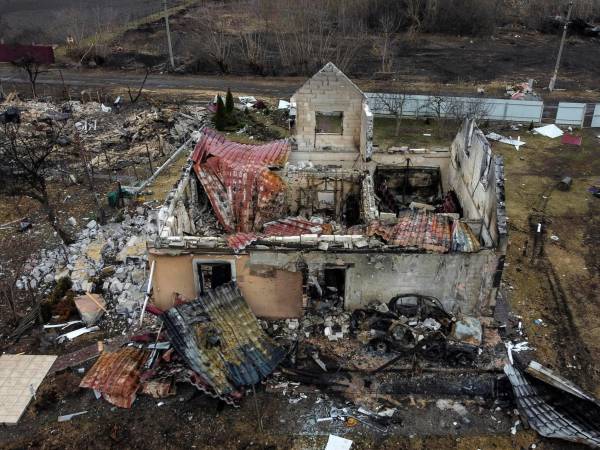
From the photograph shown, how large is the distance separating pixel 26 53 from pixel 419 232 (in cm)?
4139

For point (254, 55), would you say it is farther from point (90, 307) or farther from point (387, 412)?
point (387, 412)

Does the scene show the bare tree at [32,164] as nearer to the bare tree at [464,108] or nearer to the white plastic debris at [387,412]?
the white plastic debris at [387,412]

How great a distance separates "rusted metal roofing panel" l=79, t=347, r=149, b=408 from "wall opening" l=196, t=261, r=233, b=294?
2.49 meters

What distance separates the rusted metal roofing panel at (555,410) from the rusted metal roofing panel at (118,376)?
9854mm

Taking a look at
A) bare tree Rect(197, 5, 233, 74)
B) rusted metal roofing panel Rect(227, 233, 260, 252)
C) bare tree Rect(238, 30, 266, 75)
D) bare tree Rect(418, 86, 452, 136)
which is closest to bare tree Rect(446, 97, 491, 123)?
bare tree Rect(418, 86, 452, 136)

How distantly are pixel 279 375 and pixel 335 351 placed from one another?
70.8 inches

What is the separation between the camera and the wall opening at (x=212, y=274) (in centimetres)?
1491

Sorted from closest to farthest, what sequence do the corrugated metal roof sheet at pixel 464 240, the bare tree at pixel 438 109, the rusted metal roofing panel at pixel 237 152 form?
the corrugated metal roof sheet at pixel 464 240 < the rusted metal roofing panel at pixel 237 152 < the bare tree at pixel 438 109

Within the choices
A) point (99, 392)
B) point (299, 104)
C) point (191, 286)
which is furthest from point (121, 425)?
point (299, 104)

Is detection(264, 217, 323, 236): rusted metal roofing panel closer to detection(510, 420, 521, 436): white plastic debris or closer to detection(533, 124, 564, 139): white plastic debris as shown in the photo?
detection(510, 420, 521, 436): white plastic debris

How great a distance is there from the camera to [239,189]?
18.3m

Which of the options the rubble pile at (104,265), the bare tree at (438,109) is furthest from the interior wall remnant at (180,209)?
the bare tree at (438,109)

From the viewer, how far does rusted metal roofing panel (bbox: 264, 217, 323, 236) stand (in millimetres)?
16094

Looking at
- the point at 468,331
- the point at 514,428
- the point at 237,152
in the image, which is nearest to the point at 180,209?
the point at 237,152
